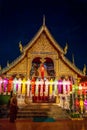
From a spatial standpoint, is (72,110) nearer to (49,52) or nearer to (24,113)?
(24,113)

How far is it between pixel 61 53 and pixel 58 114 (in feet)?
17.2

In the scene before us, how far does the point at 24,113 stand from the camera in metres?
13.1

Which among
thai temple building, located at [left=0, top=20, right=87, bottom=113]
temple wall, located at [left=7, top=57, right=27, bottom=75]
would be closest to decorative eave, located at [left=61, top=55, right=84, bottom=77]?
thai temple building, located at [left=0, top=20, right=87, bottom=113]

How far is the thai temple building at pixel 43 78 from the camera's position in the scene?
15359 millimetres

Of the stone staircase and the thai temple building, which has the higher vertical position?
the thai temple building

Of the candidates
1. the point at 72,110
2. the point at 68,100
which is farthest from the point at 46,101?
the point at 72,110

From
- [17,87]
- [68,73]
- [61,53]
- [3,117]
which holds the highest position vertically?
[61,53]

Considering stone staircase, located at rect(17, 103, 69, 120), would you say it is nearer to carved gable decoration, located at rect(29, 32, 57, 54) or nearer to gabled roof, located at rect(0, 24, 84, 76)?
gabled roof, located at rect(0, 24, 84, 76)

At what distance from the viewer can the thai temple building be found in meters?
15.4

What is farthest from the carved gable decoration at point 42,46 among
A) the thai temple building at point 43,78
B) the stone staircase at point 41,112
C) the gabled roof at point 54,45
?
the stone staircase at point 41,112

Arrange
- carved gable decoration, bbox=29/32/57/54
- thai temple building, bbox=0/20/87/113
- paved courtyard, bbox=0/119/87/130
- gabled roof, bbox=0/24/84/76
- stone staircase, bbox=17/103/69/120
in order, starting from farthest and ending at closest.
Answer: carved gable decoration, bbox=29/32/57/54, gabled roof, bbox=0/24/84/76, thai temple building, bbox=0/20/87/113, stone staircase, bbox=17/103/69/120, paved courtyard, bbox=0/119/87/130

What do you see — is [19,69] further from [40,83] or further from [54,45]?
[54,45]

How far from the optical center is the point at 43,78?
55.3 ft

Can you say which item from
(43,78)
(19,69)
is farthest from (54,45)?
(19,69)
